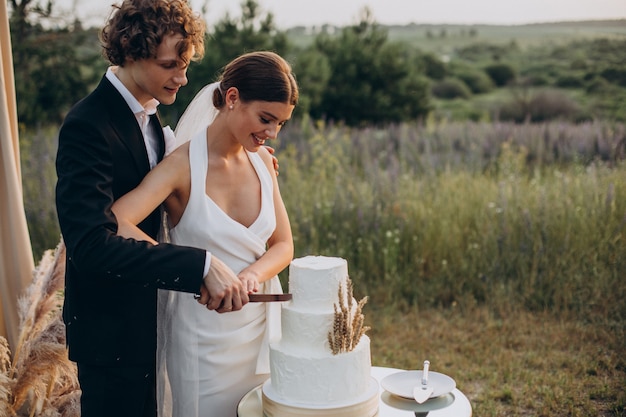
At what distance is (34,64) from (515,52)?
77.4 ft

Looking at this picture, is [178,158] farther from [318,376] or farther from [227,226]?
[318,376]

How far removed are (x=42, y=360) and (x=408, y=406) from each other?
1633 millimetres

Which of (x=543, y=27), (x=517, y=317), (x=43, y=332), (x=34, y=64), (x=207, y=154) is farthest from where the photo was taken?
(x=543, y=27)

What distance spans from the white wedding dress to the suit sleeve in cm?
32

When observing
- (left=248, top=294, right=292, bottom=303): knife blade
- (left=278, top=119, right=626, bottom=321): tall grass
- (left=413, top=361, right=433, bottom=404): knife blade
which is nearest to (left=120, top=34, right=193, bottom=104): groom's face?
(left=248, top=294, right=292, bottom=303): knife blade

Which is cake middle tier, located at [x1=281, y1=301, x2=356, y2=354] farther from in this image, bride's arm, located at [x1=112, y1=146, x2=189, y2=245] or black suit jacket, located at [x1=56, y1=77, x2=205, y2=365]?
bride's arm, located at [x1=112, y1=146, x2=189, y2=245]

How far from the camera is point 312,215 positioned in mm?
7086

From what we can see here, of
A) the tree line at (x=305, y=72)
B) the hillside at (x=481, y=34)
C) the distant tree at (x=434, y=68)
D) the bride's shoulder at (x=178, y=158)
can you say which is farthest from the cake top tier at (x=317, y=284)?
the hillside at (x=481, y=34)

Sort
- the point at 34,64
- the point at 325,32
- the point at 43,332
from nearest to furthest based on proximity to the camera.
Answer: the point at 43,332 → the point at 34,64 → the point at 325,32

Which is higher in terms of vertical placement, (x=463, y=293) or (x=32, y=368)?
(x=32, y=368)

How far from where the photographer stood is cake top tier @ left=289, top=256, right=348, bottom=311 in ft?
8.38

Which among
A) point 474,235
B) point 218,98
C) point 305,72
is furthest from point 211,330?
point 305,72

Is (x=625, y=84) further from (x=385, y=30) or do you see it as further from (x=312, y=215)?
(x=312, y=215)

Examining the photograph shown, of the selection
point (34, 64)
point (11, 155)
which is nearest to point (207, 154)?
point (11, 155)
